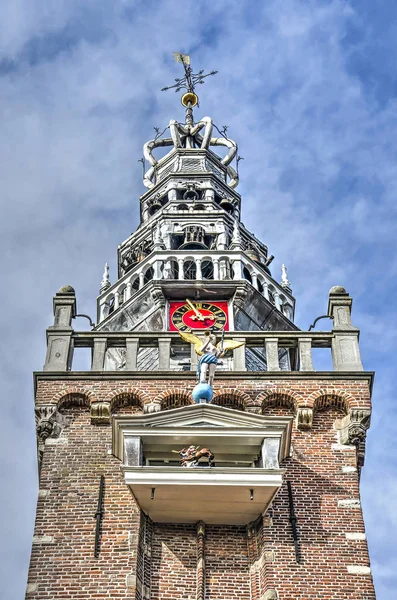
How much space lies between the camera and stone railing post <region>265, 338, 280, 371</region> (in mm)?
21497

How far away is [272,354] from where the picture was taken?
71.7 feet

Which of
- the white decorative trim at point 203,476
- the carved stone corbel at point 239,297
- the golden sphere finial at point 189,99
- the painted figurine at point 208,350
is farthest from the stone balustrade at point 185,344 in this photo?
the golden sphere finial at point 189,99

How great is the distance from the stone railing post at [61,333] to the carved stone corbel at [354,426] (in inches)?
204

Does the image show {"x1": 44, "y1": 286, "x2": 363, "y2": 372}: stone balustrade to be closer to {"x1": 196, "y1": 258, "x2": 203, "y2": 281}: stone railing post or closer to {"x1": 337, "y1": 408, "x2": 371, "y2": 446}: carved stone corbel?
{"x1": 337, "y1": 408, "x2": 371, "y2": 446}: carved stone corbel

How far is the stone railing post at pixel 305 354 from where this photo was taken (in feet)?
70.7

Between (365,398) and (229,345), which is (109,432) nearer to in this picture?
(229,345)

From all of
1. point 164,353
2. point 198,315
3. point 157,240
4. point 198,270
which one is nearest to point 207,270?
point 157,240

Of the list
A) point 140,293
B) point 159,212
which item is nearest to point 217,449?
point 140,293

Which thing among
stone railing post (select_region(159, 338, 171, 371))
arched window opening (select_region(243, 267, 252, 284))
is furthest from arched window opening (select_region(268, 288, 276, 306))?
stone railing post (select_region(159, 338, 171, 371))

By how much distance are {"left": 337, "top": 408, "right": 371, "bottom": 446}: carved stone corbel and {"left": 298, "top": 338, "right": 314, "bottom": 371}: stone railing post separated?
4.82 feet

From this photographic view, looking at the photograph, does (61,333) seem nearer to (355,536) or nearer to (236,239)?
(355,536)

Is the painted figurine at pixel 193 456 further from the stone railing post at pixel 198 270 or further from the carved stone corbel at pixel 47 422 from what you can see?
the stone railing post at pixel 198 270

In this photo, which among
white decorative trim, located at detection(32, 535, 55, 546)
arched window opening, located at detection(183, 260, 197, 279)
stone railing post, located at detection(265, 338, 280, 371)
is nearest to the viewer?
white decorative trim, located at detection(32, 535, 55, 546)

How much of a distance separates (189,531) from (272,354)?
4353mm
